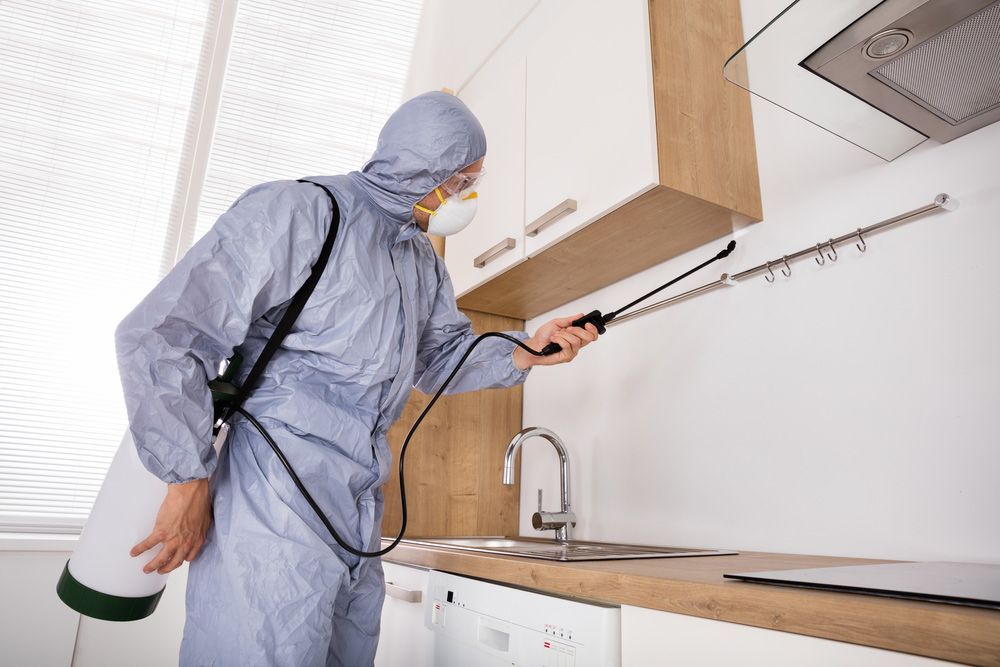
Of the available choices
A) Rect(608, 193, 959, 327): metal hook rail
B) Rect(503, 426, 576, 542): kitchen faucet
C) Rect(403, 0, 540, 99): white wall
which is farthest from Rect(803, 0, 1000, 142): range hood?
Rect(403, 0, 540, 99): white wall

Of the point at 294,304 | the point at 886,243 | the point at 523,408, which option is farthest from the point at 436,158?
the point at 523,408

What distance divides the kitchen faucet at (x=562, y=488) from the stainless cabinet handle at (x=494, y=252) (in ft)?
1.58

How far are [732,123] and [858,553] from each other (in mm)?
914

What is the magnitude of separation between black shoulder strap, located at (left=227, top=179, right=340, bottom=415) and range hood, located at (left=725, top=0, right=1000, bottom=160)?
725 millimetres

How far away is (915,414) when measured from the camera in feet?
3.43

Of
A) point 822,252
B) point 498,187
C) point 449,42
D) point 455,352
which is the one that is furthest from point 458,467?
point 449,42

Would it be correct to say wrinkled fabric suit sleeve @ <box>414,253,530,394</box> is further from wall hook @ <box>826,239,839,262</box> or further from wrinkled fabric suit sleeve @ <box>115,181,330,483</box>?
wall hook @ <box>826,239,839,262</box>

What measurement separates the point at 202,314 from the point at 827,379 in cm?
110

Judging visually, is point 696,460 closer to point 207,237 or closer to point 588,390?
point 588,390

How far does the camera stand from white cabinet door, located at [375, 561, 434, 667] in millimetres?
1260

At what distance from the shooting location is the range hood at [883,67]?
825mm

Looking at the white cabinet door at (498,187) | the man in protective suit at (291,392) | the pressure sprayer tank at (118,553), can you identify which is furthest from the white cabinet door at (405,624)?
the white cabinet door at (498,187)

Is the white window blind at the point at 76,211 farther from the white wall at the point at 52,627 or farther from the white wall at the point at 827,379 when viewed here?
the white wall at the point at 827,379

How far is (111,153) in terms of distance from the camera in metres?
2.07
